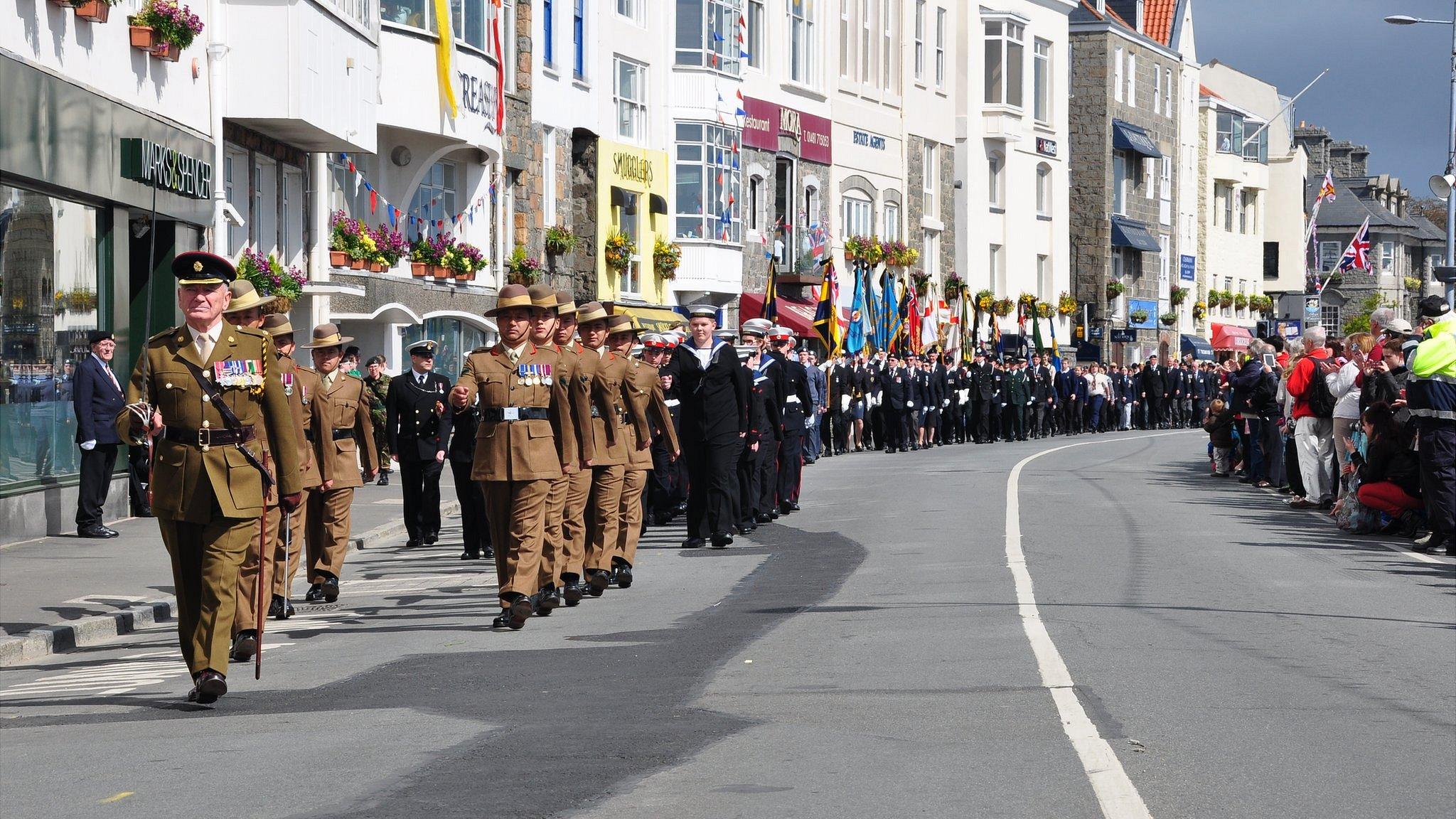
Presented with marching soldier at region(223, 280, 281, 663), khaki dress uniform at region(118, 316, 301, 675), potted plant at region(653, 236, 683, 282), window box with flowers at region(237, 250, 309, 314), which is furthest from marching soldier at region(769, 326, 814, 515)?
potted plant at region(653, 236, 683, 282)

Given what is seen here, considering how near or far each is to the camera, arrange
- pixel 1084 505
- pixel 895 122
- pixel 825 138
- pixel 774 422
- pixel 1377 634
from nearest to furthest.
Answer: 1. pixel 1377 634
2. pixel 774 422
3. pixel 1084 505
4. pixel 825 138
5. pixel 895 122

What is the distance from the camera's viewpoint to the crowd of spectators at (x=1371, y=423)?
1627 centimetres

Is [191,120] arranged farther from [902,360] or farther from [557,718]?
[902,360]

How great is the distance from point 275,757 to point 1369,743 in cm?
426

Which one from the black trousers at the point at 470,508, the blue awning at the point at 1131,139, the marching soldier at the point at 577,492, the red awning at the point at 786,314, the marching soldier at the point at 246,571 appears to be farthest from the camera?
the blue awning at the point at 1131,139

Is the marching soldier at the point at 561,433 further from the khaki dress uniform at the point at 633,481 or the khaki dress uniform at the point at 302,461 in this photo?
the khaki dress uniform at the point at 302,461

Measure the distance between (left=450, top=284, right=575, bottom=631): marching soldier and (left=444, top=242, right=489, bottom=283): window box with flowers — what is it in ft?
63.2

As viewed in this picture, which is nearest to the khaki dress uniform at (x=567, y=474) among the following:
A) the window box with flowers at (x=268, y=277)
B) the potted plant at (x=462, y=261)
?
the window box with flowers at (x=268, y=277)

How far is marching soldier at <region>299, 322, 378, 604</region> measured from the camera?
13.5m

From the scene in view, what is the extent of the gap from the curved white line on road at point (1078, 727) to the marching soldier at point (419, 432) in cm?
578

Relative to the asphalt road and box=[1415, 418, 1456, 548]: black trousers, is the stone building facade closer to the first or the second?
box=[1415, 418, 1456, 548]: black trousers

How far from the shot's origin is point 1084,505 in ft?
69.9

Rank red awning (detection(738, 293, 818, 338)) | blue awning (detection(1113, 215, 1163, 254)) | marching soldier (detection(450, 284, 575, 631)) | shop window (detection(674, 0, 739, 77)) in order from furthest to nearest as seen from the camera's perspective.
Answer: blue awning (detection(1113, 215, 1163, 254)) → red awning (detection(738, 293, 818, 338)) → shop window (detection(674, 0, 739, 77)) → marching soldier (detection(450, 284, 575, 631))

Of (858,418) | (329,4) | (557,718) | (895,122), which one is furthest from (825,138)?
(557,718)
